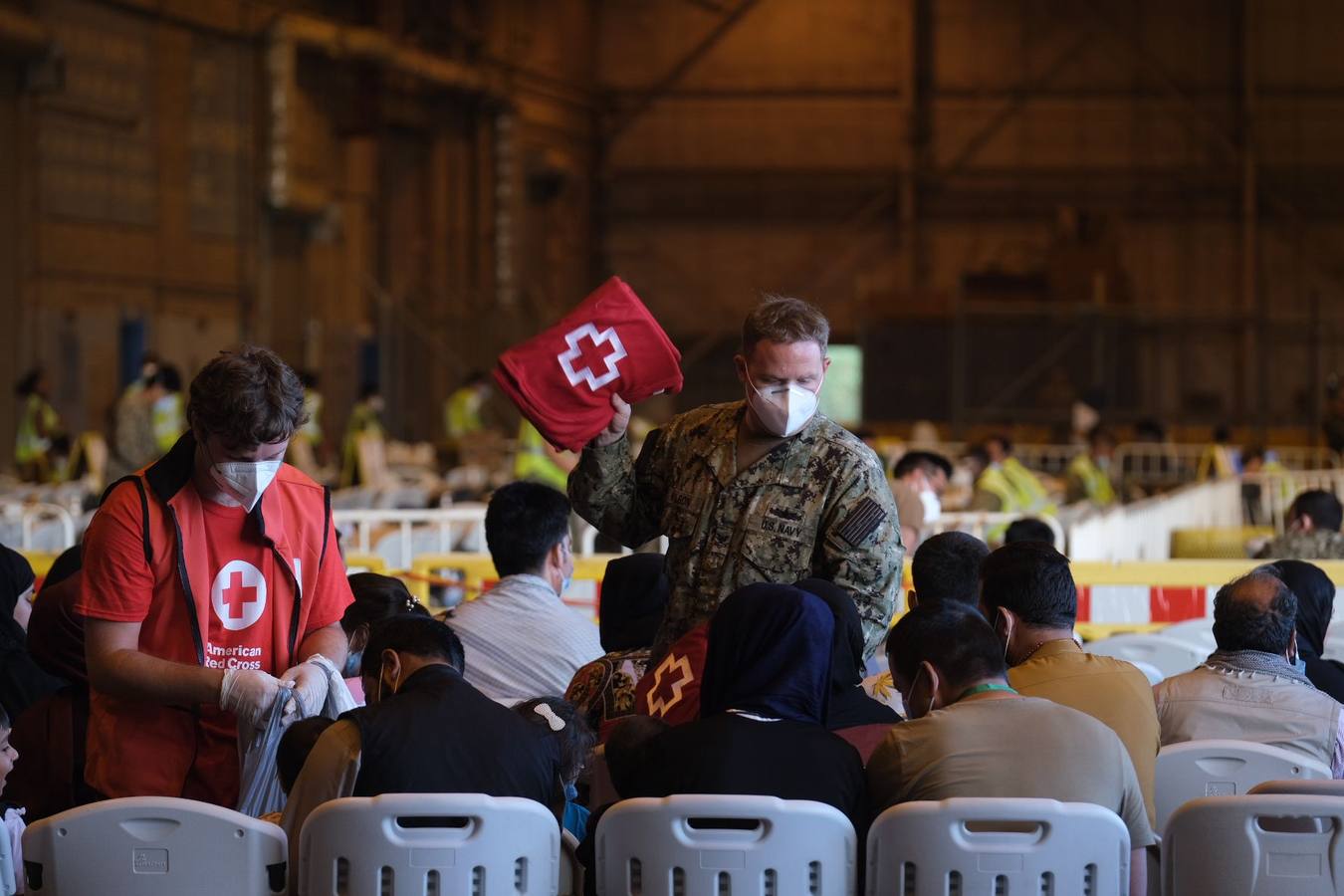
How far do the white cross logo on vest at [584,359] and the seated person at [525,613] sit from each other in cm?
89

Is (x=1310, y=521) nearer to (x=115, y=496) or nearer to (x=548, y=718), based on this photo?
(x=548, y=718)

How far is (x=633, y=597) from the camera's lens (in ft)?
15.1

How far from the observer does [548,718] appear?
3.61 m

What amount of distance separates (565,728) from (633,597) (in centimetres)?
100

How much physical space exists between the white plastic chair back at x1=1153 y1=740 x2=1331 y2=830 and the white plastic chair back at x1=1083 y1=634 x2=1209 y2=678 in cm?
167

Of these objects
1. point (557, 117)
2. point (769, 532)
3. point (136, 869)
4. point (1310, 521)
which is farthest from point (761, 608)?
point (557, 117)

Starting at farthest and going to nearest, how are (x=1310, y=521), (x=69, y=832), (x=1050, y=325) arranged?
(x=1050, y=325) → (x=1310, y=521) → (x=69, y=832)

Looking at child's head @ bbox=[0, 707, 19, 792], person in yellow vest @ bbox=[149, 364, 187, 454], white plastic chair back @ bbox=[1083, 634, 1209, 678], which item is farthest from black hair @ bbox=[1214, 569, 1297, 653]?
person in yellow vest @ bbox=[149, 364, 187, 454]

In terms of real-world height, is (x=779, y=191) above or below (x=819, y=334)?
above

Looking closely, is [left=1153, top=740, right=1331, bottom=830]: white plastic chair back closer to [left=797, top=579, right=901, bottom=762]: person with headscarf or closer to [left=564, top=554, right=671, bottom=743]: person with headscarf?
[left=797, top=579, right=901, bottom=762]: person with headscarf

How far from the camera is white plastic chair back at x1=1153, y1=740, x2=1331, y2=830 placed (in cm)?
358

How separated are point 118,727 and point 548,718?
79 centimetres

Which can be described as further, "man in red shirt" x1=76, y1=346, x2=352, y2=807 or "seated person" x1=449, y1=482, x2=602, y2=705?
"seated person" x1=449, y1=482, x2=602, y2=705

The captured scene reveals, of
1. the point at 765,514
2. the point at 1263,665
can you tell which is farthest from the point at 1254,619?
the point at 765,514
